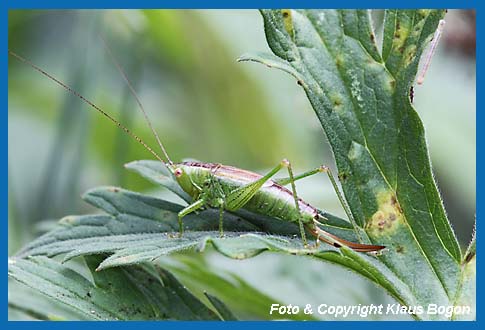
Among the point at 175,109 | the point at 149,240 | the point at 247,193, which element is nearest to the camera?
the point at 149,240

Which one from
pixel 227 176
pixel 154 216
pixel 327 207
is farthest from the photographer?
pixel 327 207

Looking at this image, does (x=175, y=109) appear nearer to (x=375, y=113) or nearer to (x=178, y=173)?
(x=178, y=173)

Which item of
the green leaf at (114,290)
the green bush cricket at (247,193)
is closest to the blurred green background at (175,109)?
the green bush cricket at (247,193)

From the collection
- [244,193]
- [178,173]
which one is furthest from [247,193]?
[178,173]

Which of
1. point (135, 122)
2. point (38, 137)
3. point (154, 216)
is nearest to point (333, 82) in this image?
point (154, 216)

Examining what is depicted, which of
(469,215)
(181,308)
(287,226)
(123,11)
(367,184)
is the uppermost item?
(123,11)

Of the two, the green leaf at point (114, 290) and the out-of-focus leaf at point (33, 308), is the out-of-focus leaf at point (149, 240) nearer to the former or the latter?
the green leaf at point (114, 290)

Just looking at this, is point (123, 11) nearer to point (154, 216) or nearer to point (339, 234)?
point (154, 216)
